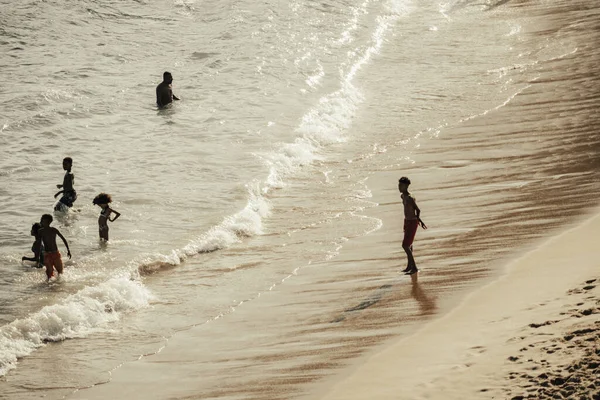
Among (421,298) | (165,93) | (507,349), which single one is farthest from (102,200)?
(165,93)

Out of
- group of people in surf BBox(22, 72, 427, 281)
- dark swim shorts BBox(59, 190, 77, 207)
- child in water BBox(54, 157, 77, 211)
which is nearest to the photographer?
group of people in surf BBox(22, 72, 427, 281)

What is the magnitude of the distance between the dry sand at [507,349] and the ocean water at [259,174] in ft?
1.83

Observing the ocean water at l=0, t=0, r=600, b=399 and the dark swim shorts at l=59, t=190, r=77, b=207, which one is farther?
the dark swim shorts at l=59, t=190, r=77, b=207

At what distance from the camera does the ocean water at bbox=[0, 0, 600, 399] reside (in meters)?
10.8

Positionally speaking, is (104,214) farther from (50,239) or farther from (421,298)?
(421,298)

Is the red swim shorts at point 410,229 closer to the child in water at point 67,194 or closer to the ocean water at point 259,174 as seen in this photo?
the ocean water at point 259,174

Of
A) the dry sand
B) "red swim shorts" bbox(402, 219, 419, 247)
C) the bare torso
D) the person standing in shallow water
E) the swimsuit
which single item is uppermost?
the person standing in shallow water

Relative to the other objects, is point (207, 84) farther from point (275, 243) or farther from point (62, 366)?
point (62, 366)

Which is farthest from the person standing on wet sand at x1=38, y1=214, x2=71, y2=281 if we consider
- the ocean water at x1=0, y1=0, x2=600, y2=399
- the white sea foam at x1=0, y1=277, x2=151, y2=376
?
the white sea foam at x1=0, y1=277, x2=151, y2=376

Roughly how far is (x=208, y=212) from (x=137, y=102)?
8990 mm

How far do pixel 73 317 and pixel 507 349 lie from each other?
19.0 ft

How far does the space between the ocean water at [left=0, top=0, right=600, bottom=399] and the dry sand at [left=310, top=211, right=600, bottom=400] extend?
0.56 m

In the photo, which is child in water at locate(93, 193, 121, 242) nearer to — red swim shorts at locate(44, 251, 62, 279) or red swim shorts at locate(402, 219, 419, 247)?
red swim shorts at locate(44, 251, 62, 279)

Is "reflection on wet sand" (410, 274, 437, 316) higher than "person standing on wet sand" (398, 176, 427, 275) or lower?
lower
